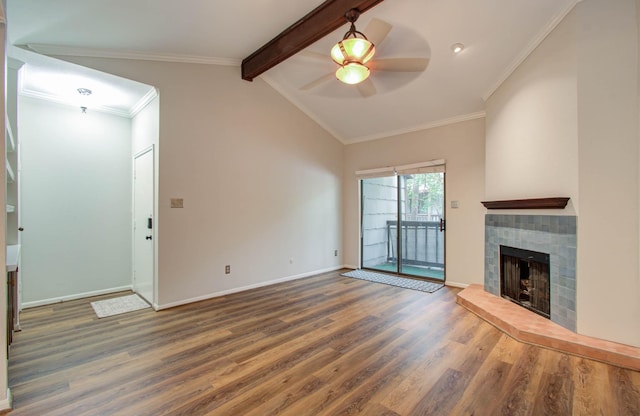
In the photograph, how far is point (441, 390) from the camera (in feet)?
6.86

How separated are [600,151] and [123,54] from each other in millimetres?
5028

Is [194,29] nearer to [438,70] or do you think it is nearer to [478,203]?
[438,70]

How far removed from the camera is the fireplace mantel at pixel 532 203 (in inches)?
112

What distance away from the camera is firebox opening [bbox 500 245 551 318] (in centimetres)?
321

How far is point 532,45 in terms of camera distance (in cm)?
321

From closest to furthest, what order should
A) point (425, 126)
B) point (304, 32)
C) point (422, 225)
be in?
point (304, 32) → point (425, 126) → point (422, 225)

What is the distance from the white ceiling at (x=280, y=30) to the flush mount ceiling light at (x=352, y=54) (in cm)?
68

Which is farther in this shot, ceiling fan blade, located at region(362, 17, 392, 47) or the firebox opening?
the firebox opening

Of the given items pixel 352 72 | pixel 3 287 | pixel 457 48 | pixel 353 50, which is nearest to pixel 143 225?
pixel 3 287

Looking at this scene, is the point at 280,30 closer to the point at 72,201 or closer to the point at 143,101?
the point at 143,101

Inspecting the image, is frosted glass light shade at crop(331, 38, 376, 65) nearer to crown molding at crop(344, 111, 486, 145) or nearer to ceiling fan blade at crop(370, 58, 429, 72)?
ceiling fan blade at crop(370, 58, 429, 72)

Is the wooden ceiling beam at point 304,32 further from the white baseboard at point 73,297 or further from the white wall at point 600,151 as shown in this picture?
the white baseboard at point 73,297

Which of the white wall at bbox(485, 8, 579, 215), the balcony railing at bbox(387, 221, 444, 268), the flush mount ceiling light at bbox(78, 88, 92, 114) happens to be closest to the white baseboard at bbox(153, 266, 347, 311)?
the balcony railing at bbox(387, 221, 444, 268)

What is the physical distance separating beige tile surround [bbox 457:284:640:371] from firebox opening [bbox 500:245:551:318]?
0.36 feet
